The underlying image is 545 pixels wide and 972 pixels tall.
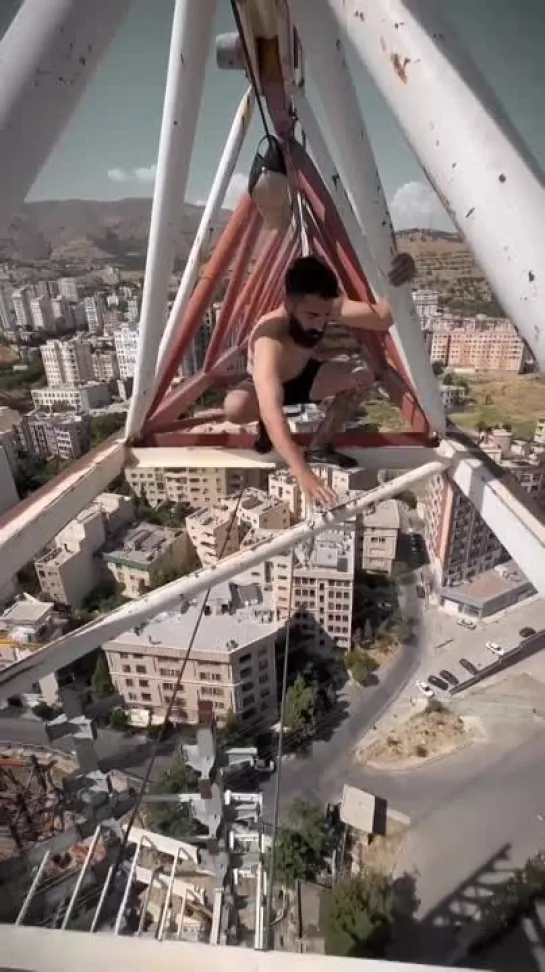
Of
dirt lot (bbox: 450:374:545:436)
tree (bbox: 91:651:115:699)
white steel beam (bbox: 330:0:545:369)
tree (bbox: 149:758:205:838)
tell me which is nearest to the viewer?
white steel beam (bbox: 330:0:545:369)

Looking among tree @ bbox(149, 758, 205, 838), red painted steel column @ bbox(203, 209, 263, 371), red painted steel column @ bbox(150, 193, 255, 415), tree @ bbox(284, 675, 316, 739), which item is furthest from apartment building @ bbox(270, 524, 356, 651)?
red painted steel column @ bbox(150, 193, 255, 415)

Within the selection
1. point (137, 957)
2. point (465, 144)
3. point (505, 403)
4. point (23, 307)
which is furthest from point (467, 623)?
point (23, 307)

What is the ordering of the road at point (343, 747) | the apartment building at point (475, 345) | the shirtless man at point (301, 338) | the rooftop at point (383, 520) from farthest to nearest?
the apartment building at point (475, 345), the rooftop at point (383, 520), the road at point (343, 747), the shirtless man at point (301, 338)

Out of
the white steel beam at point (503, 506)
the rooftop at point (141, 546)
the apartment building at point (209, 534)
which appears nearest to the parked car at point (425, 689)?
the apartment building at point (209, 534)

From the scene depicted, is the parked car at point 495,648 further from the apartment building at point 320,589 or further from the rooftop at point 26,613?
the rooftop at point 26,613

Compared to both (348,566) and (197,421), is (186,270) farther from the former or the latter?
(348,566)

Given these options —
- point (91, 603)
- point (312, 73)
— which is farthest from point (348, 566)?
point (312, 73)

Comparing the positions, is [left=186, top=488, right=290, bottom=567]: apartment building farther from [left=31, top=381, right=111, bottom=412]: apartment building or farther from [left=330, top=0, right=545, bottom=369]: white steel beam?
[left=330, top=0, right=545, bottom=369]: white steel beam
